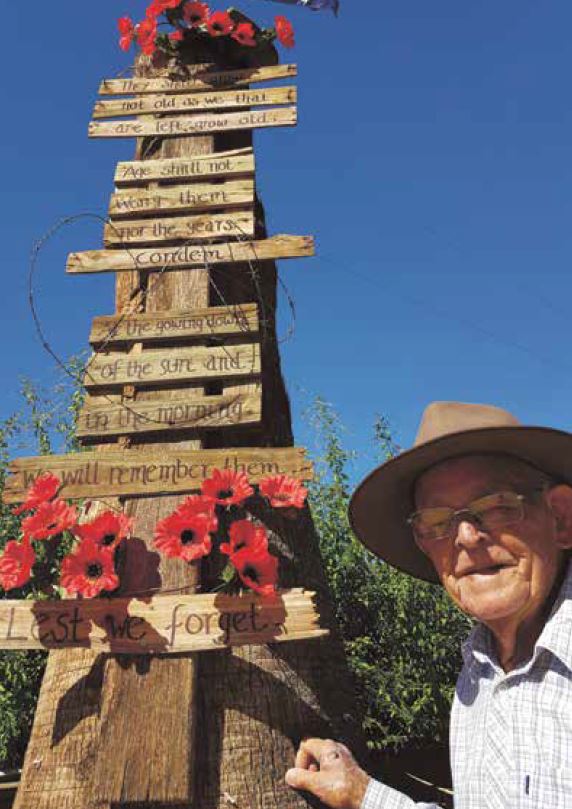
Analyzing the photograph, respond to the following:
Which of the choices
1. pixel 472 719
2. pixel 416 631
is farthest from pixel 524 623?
pixel 416 631

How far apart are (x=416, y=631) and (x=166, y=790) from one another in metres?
4.71

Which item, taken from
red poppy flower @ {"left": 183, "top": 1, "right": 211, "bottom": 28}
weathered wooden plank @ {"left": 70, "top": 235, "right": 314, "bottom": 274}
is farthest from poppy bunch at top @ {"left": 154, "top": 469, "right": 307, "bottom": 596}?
red poppy flower @ {"left": 183, "top": 1, "right": 211, "bottom": 28}

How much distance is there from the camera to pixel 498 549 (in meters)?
1.95

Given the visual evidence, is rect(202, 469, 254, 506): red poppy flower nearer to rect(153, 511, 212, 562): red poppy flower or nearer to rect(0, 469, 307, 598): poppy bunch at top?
rect(0, 469, 307, 598): poppy bunch at top

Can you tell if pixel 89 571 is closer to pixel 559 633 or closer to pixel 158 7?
pixel 559 633

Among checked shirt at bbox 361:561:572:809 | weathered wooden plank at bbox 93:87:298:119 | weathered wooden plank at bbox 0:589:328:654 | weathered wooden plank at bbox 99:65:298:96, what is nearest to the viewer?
checked shirt at bbox 361:561:572:809

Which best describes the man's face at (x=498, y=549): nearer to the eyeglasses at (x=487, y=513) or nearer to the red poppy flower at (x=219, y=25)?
the eyeglasses at (x=487, y=513)

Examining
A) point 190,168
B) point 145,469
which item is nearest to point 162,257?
point 190,168

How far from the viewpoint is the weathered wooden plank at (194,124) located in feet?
14.8

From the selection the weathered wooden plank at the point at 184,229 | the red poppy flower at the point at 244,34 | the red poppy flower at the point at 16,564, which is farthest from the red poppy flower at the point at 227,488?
the red poppy flower at the point at 244,34

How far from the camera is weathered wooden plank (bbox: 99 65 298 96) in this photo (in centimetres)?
478

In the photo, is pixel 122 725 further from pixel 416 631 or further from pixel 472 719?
pixel 416 631

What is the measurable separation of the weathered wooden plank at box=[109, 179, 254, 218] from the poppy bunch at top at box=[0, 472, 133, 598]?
1963 mm

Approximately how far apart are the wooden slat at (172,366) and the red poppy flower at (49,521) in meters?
0.81
